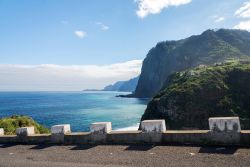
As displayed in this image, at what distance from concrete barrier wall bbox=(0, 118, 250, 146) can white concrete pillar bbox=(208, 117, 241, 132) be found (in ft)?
0.26

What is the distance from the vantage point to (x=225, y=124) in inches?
405

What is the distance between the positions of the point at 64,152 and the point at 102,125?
A: 6.30ft

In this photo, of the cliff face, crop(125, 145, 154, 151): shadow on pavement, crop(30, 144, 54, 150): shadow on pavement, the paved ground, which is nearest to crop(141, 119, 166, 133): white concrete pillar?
crop(125, 145, 154, 151): shadow on pavement

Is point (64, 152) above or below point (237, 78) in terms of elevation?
below

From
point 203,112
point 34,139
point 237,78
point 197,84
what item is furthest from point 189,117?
point 34,139

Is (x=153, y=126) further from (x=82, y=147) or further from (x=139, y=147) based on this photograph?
(x=82, y=147)

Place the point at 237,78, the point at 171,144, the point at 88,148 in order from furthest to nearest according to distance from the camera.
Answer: the point at 237,78 → the point at 88,148 → the point at 171,144

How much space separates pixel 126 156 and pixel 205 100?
9640 cm

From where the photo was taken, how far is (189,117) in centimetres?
9631

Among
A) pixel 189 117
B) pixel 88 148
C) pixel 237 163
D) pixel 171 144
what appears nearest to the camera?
pixel 237 163

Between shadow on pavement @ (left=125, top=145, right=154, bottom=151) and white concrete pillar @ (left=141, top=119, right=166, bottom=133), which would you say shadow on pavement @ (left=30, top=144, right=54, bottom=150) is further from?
white concrete pillar @ (left=141, top=119, right=166, bottom=133)

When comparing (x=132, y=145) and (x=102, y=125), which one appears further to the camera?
(x=102, y=125)

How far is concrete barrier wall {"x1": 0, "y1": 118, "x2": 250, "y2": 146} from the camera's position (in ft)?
33.9

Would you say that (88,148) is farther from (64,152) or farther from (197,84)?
(197,84)
